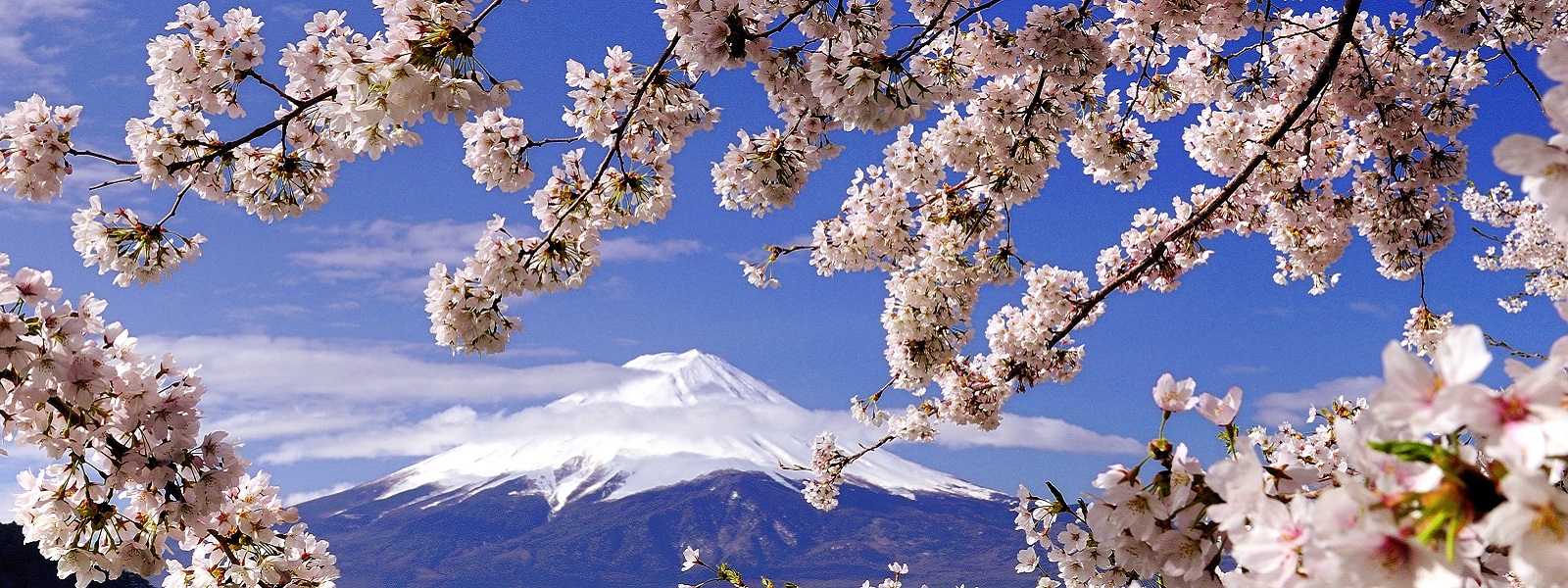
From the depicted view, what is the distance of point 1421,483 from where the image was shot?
1100 mm

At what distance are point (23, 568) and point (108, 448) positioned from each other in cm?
1418

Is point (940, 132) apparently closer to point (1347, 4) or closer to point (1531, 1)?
point (1347, 4)

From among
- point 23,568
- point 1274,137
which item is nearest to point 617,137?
point 1274,137

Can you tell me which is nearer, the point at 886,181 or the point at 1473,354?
the point at 1473,354

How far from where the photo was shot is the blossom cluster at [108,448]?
331 centimetres

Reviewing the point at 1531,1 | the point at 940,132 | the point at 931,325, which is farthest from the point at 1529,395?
the point at 1531,1

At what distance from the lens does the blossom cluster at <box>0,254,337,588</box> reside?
3314 millimetres

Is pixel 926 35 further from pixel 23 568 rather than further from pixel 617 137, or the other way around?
pixel 23 568

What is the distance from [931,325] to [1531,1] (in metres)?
4.93

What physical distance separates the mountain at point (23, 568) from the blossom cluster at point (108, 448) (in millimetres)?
12725

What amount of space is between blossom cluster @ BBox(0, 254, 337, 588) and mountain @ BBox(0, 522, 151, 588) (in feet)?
41.7

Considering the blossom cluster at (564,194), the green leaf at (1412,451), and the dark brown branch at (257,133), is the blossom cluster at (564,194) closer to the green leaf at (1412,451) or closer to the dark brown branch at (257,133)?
the dark brown branch at (257,133)

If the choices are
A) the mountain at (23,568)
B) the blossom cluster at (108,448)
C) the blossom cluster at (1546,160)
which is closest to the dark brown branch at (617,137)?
the blossom cluster at (108,448)

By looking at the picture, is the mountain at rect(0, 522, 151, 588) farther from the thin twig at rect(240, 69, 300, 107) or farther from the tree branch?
the tree branch
